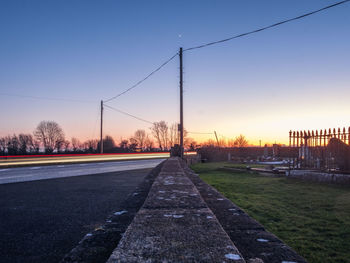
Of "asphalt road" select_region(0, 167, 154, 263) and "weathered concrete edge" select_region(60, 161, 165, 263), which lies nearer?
"weathered concrete edge" select_region(60, 161, 165, 263)

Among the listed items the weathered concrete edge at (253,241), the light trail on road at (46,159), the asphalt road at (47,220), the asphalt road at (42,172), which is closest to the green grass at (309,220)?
the weathered concrete edge at (253,241)

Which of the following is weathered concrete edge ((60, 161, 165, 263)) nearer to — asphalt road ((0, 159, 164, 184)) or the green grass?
the green grass

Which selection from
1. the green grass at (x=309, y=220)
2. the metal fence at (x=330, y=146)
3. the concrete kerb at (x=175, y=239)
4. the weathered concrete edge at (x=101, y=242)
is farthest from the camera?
the metal fence at (x=330, y=146)

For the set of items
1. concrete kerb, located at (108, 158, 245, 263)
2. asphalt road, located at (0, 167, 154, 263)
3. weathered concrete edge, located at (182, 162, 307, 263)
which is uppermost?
concrete kerb, located at (108, 158, 245, 263)

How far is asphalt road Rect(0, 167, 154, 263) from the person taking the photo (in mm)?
2748

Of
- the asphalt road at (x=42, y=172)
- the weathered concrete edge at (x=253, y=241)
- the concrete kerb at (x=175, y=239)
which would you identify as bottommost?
the asphalt road at (x=42, y=172)

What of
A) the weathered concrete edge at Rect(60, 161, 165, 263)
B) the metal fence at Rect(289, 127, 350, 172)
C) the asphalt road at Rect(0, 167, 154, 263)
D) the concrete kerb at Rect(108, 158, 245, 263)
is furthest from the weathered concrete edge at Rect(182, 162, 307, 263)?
the metal fence at Rect(289, 127, 350, 172)

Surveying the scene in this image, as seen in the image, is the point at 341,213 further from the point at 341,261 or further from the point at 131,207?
the point at 131,207

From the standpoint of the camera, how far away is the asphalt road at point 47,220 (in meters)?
2.75

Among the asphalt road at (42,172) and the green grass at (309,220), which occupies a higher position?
the green grass at (309,220)

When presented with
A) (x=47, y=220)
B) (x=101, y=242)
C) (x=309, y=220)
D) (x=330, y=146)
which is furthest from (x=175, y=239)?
(x=330, y=146)

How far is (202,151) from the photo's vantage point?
32.5m

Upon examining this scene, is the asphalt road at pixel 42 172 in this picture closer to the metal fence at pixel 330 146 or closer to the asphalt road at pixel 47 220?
the asphalt road at pixel 47 220

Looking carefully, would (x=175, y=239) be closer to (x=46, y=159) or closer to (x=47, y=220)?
(x=47, y=220)
